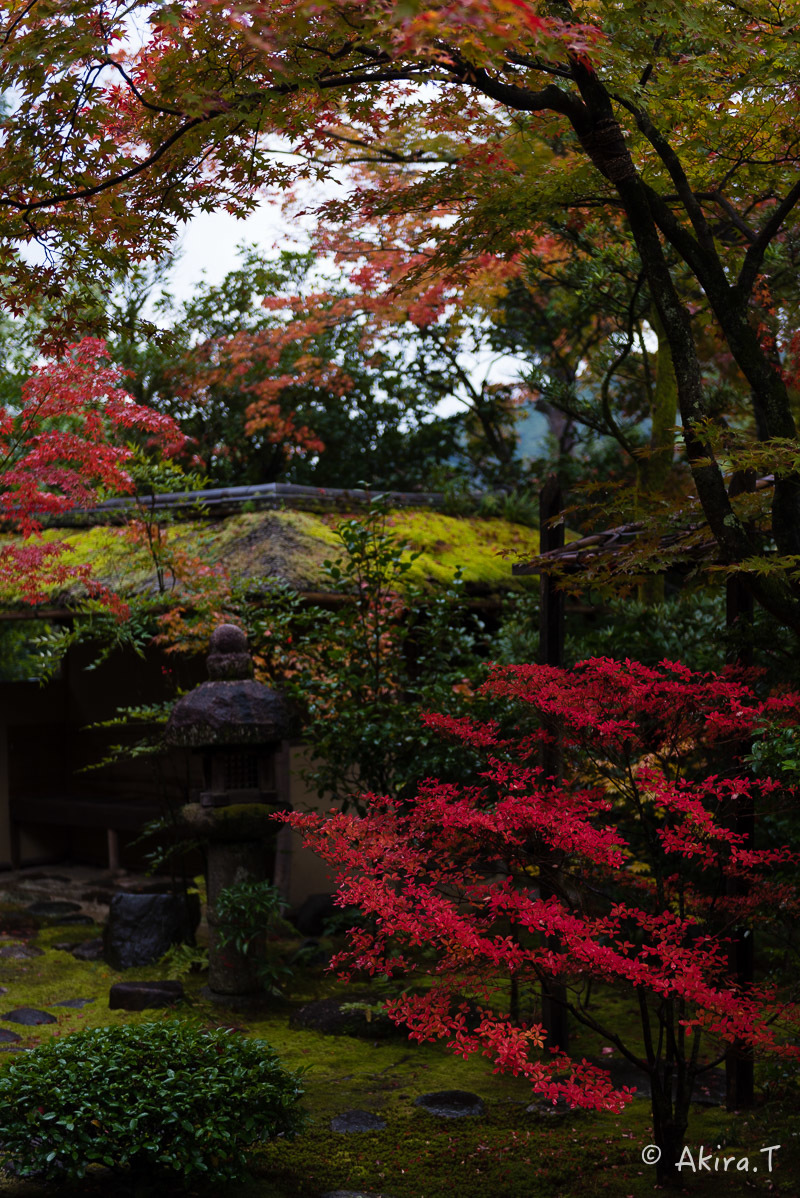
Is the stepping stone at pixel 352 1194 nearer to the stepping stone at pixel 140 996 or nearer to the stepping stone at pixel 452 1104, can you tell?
the stepping stone at pixel 452 1104

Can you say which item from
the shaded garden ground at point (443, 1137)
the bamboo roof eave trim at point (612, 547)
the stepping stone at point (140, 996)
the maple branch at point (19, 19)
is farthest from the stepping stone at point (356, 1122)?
the maple branch at point (19, 19)

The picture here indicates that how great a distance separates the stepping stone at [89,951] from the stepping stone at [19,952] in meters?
0.29

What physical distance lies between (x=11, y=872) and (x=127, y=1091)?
8580 millimetres

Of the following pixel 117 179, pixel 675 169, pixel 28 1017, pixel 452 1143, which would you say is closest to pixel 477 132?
pixel 675 169

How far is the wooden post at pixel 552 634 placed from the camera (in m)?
5.94

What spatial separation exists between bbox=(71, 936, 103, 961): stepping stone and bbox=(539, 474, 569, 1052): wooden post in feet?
13.3

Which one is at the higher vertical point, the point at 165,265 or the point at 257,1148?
the point at 165,265

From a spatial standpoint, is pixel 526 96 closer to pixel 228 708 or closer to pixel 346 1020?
pixel 228 708

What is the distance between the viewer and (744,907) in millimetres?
4852

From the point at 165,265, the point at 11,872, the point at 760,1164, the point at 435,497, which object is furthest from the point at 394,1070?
the point at 165,265

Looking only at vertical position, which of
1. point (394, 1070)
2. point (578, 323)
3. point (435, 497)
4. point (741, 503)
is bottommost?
point (394, 1070)

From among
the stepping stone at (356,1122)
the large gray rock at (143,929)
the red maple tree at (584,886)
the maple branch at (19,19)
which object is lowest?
the stepping stone at (356,1122)

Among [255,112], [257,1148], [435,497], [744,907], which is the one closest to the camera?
[255,112]

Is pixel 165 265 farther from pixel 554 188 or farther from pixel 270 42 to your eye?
pixel 270 42
